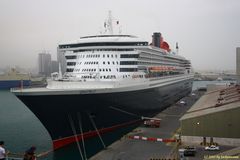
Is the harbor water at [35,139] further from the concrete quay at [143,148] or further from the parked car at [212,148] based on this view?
the parked car at [212,148]

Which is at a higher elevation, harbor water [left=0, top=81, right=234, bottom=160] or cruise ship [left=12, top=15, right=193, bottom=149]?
cruise ship [left=12, top=15, right=193, bottom=149]

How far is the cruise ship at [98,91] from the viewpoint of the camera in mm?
20828

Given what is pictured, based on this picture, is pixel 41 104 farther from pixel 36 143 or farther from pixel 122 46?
pixel 122 46

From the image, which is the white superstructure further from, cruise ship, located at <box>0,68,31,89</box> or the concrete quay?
cruise ship, located at <box>0,68,31,89</box>

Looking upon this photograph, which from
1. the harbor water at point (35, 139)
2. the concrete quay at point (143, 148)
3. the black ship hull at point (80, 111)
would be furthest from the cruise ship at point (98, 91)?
the concrete quay at point (143, 148)

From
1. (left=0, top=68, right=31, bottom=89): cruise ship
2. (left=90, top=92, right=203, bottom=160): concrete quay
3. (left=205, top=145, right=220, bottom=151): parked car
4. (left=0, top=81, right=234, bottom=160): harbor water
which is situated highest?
(left=0, top=68, right=31, bottom=89): cruise ship

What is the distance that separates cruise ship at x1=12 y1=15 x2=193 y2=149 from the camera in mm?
20828

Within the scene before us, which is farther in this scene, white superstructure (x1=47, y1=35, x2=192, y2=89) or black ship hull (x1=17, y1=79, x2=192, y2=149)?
white superstructure (x1=47, y1=35, x2=192, y2=89)

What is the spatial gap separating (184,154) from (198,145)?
3.21 metres

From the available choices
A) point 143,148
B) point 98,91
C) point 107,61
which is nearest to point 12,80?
point 107,61

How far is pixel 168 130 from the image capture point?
26.4m

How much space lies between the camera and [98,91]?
21.6m

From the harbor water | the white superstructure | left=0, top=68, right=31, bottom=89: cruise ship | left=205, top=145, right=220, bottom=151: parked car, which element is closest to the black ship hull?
the harbor water

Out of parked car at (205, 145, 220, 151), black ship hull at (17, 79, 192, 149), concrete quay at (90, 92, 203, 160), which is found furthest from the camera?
black ship hull at (17, 79, 192, 149)
